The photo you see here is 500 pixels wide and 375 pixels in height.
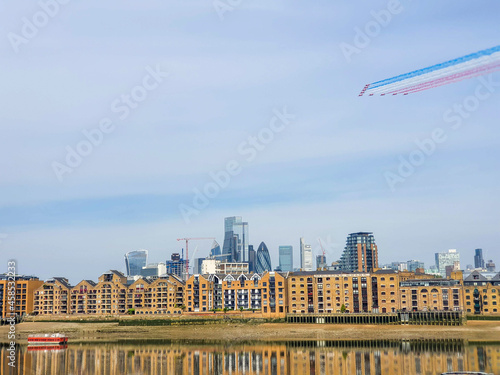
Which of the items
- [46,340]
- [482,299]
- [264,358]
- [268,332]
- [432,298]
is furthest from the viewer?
[482,299]

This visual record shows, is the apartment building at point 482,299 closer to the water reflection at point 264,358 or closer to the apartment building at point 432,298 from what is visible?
the apartment building at point 432,298

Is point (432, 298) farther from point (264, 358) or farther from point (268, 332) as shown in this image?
point (264, 358)

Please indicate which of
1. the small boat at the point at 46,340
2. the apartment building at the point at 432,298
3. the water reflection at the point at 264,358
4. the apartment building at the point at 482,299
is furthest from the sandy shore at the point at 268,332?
the apartment building at the point at 482,299

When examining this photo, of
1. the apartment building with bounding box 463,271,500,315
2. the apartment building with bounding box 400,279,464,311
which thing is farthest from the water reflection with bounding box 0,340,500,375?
the apartment building with bounding box 463,271,500,315

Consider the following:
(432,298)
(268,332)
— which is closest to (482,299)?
(432,298)

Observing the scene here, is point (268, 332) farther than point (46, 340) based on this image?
Yes

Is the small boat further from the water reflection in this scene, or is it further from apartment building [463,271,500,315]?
apartment building [463,271,500,315]
